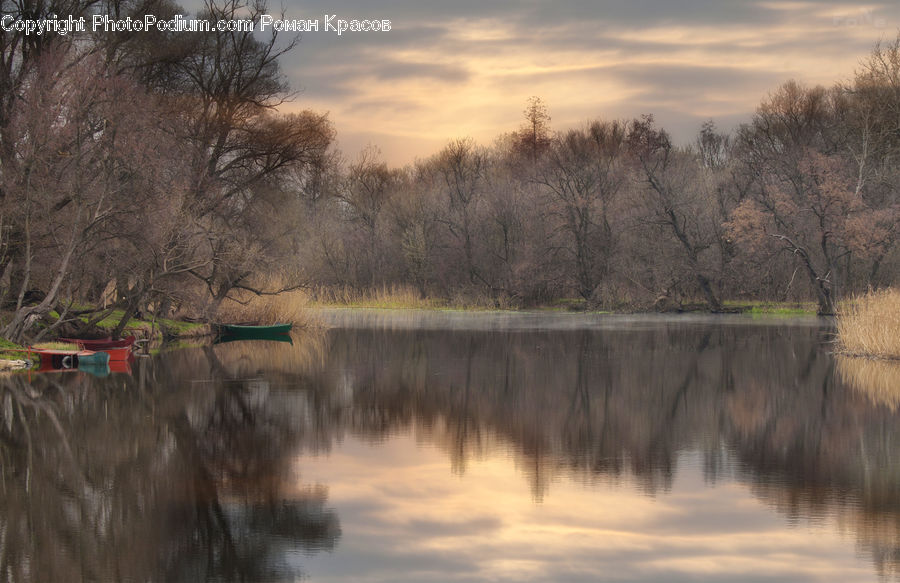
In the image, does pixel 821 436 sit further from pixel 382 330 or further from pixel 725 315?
pixel 725 315

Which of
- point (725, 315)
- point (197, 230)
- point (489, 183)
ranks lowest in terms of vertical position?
point (725, 315)

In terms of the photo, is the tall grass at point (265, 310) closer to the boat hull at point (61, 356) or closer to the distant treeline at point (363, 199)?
the distant treeline at point (363, 199)

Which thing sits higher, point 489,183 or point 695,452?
point 489,183

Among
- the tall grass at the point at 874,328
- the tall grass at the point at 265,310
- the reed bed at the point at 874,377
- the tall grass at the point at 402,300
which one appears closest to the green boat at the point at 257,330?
the tall grass at the point at 265,310

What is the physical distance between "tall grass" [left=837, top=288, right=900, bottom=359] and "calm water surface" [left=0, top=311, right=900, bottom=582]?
2.78 m

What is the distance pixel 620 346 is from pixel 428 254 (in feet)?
123

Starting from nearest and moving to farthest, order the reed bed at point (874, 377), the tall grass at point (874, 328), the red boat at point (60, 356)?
the reed bed at point (874, 377) → the red boat at point (60, 356) → the tall grass at point (874, 328)

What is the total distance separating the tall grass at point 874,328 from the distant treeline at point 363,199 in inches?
792

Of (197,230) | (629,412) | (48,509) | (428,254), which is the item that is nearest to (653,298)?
(428,254)

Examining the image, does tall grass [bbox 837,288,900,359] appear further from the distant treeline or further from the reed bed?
the distant treeline

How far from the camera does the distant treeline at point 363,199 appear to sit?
30.6m

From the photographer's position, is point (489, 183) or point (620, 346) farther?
point (489, 183)

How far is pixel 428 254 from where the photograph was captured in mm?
70438

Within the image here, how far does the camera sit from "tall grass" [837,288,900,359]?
2770 cm
